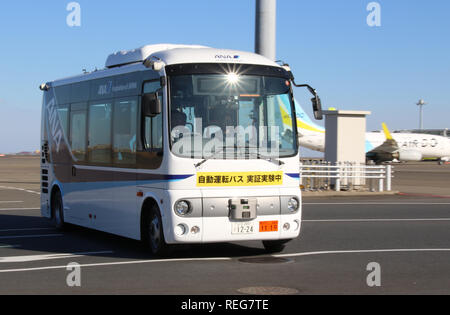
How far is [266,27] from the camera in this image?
30000 mm

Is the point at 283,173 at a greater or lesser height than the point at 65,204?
greater

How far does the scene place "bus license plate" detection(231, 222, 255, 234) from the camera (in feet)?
38.3

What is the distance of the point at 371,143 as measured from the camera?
8038 centimetres

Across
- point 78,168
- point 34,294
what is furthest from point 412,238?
point 34,294

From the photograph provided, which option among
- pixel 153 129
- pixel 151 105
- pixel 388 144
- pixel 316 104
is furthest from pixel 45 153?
pixel 388 144

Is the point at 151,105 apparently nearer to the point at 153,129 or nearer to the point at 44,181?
the point at 153,129

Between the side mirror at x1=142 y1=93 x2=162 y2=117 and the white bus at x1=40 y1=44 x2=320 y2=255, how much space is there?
2 cm

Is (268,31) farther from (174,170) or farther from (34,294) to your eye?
(34,294)

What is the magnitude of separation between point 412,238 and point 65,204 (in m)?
7.40

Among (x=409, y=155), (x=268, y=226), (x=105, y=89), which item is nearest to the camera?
(x=268, y=226)

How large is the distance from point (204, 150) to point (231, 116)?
74cm

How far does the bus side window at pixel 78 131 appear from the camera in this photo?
1534 cm

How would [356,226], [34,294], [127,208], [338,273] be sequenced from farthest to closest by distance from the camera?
[356,226]
[127,208]
[338,273]
[34,294]

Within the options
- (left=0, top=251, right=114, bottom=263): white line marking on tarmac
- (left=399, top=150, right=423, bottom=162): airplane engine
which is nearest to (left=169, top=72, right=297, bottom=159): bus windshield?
(left=0, top=251, right=114, bottom=263): white line marking on tarmac
